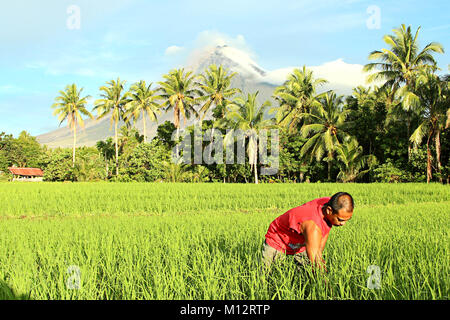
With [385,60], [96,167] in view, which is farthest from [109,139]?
[385,60]

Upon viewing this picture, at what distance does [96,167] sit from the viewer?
2836 centimetres

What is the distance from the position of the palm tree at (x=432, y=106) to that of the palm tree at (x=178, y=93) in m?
16.4

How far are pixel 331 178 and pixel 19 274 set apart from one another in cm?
2365

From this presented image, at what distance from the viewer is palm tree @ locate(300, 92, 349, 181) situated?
2242cm

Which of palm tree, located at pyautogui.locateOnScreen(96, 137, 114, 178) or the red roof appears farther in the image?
the red roof

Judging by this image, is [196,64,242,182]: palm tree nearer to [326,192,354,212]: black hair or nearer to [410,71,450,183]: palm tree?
[410,71,450,183]: palm tree

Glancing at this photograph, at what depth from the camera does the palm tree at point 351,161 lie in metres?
21.0

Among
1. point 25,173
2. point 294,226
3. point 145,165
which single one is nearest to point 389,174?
point 145,165

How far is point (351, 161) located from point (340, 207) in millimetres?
20244

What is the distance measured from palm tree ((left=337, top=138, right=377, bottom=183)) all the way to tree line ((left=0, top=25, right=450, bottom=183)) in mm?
61

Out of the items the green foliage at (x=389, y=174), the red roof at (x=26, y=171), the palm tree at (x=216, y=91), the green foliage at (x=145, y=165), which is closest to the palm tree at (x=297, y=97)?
the palm tree at (x=216, y=91)

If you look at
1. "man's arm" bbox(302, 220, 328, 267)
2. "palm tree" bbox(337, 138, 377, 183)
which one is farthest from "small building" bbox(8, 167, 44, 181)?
"man's arm" bbox(302, 220, 328, 267)

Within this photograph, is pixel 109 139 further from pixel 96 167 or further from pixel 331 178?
pixel 331 178

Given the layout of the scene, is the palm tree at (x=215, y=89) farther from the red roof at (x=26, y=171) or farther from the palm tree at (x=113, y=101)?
the red roof at (x=26, y=171)
